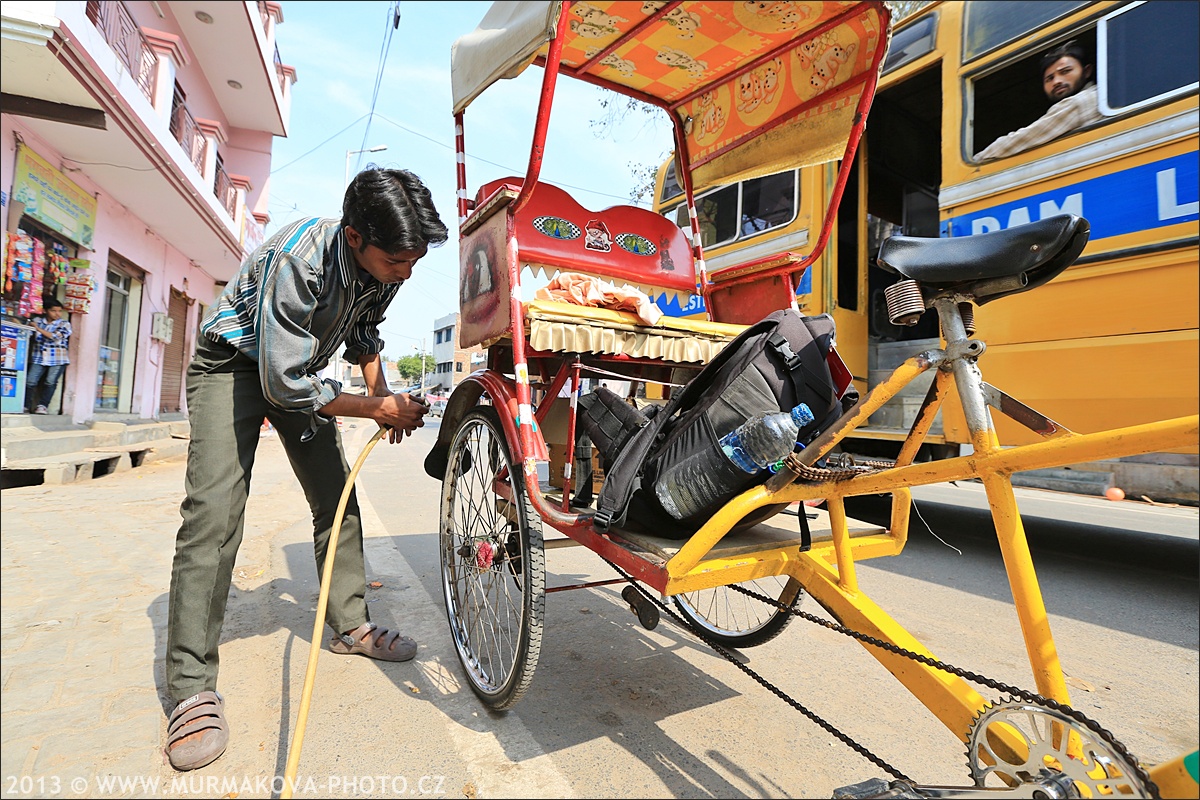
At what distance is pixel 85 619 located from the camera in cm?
256

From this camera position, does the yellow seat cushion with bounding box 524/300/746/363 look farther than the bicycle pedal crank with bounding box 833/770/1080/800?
Yes

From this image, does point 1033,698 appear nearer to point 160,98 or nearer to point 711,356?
point 711,356

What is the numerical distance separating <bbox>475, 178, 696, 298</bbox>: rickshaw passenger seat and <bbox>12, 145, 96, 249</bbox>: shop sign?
291 inches

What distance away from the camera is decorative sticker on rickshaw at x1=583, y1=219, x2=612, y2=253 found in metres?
3.27

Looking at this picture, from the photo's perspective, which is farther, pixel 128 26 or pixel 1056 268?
pixel 128 26

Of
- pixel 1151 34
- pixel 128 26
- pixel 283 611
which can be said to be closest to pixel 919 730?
pixel 283 611

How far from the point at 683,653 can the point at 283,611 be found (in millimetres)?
1892

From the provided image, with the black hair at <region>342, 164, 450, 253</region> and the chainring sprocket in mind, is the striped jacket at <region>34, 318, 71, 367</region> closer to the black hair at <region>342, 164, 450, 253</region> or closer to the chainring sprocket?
the black hair at <region>342, 164, 450, 253</region>

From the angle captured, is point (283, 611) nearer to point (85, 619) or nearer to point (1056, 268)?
point (85, 619)

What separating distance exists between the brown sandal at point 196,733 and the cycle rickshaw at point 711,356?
763mm

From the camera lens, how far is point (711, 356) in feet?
8.13

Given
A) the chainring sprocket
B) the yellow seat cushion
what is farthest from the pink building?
the chainring sprocket

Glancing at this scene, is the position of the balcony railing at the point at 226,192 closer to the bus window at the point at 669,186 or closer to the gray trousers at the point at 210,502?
the bus window at the point at 669,186

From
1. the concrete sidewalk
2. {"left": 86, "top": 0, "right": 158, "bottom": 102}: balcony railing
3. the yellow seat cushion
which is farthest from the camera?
{"left": 86, "top": 0, "right": 158, "bottom": 102}: balcony railing
